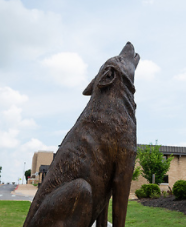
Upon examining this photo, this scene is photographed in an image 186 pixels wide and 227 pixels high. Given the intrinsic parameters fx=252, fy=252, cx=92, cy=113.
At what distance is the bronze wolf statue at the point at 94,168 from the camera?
2.19 meters

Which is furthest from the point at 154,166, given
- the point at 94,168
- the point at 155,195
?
the point at 94,168

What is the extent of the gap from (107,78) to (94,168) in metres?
0.98

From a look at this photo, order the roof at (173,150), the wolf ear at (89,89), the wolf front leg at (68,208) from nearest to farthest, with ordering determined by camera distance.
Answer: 1. the wolf front leg at (68,208)
2. the wolf ear at (89,89)
3. the roof at (173,150)

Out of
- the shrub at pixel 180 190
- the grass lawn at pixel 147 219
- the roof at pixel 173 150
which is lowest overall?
the grass lawn at pixel 147 219

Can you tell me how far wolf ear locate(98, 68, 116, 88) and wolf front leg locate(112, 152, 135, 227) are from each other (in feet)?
2.64

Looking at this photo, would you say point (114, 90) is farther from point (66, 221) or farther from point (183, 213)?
point (183, 213)

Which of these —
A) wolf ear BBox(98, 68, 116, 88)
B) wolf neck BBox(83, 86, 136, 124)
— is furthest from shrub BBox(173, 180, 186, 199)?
wolf ear BBox(98, 68, 116, 88)

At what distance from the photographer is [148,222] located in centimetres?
824

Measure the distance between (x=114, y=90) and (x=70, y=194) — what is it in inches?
45.7

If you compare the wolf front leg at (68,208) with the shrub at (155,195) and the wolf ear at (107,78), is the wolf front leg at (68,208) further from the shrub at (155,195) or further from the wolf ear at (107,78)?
the shrub at (155,195)

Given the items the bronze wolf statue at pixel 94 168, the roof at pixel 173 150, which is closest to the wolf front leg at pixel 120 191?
the bronze wolf statue at pixel 94 168

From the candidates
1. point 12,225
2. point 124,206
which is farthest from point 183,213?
point 124,206

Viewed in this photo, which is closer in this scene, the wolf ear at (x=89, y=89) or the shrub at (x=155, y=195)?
the wolf ear at (x=89, y=89)

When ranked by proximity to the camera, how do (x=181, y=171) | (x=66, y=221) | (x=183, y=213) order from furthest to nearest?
(x=181, y=171)
(x=183, y=213)
(x=66, y=221)
